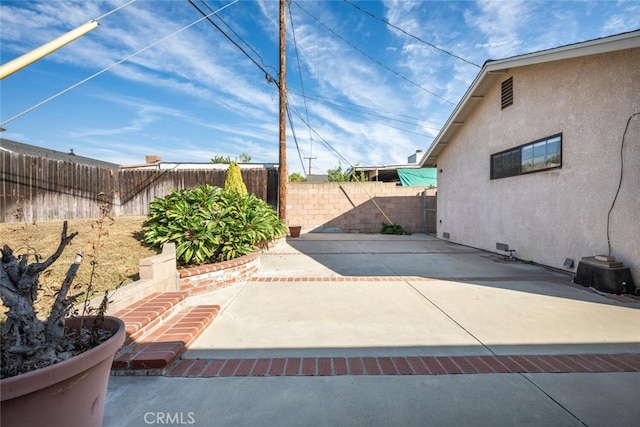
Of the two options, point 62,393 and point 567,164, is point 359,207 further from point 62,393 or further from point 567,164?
point 62,393

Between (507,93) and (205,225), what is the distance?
24.5 ft

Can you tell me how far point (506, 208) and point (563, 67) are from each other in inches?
121

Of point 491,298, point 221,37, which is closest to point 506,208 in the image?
point 491,298

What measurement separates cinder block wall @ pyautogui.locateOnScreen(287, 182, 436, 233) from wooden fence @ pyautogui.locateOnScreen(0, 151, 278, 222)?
177cm

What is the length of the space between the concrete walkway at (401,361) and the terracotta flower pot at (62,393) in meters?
0.53

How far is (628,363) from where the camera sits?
2.33 meters

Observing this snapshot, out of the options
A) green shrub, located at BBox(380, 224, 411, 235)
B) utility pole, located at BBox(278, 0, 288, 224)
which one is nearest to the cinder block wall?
green shrub, located at BBox(380, 224, 411, 235)

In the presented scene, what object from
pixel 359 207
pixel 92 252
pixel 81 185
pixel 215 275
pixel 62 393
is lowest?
pixel 215 275

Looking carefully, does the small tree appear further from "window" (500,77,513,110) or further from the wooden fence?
"window" (500,77,513,110)

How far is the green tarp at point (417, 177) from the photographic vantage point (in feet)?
50.7

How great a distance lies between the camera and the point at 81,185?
9570mm

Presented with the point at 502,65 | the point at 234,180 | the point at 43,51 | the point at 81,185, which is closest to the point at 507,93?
the point at 502,65

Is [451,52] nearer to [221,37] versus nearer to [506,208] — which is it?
[506,208]

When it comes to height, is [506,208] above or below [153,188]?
below
